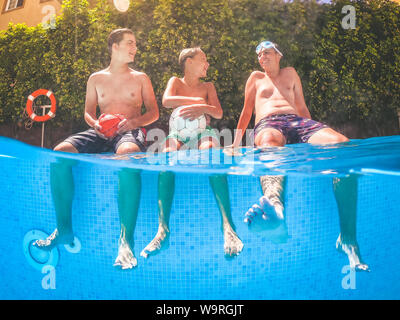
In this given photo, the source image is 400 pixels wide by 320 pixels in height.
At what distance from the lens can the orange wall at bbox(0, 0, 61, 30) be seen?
3559 millimetres

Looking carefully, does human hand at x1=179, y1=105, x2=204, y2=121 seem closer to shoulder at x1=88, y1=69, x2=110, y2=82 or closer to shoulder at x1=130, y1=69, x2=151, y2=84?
shoulder at x1=130, y1=69, x2=151, y2=84

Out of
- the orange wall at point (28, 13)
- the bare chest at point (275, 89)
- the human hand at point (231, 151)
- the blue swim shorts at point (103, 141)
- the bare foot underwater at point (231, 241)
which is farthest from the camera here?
the orange wall at point (28, 13)

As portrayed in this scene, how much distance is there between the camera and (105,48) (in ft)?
11.6

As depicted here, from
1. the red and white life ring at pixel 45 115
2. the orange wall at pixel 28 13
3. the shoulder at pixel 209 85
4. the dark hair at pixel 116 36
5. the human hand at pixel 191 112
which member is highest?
the orange wall at pixel 28 13

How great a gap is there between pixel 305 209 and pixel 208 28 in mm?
2017

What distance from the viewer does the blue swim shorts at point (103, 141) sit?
10.9 feet

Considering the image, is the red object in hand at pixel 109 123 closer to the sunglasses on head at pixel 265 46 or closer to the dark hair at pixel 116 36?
the dark hair at pixel 116 36

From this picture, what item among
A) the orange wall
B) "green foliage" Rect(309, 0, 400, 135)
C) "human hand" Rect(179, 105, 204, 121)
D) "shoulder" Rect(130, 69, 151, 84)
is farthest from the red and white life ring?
"green foliage" Rect(309, 0, 400, 135)

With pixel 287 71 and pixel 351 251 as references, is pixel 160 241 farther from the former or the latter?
pixel 287 71

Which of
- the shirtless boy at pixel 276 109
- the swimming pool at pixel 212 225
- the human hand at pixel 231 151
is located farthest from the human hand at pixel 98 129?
the shirtless boy at pixel 276 109

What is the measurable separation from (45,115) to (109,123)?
2.44 ft

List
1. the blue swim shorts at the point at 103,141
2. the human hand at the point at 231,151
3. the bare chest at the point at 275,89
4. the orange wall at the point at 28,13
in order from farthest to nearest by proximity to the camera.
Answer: the orange wall at the point at 28,13 → the bare chest at the point at 275,89 → the blue swim shorts at the point at 103,141 → the human hand at the point at 231,151

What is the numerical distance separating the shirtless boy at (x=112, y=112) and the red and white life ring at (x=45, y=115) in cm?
36
